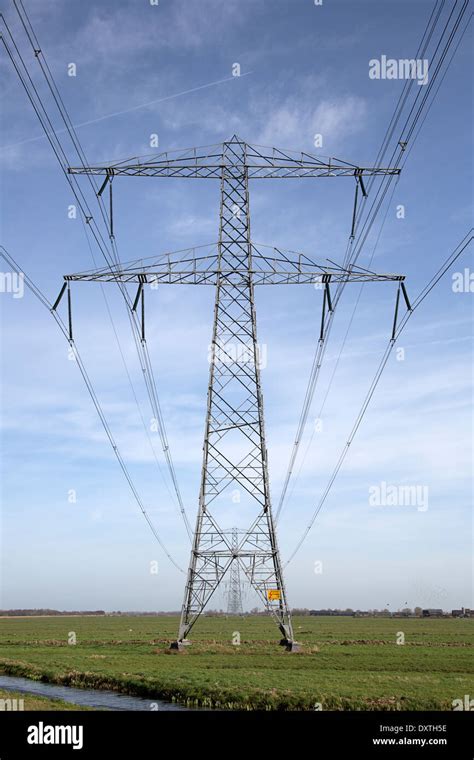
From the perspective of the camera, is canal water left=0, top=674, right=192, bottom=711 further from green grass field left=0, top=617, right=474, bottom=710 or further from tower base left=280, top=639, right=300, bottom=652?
tower base left=280, top=639, right=300, bottom=652

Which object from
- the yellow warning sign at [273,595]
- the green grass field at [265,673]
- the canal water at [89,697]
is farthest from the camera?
the yellow warning sign at [273,595]

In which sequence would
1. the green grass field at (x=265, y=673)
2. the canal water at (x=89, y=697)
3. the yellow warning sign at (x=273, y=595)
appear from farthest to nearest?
the yellow warning sign at (x=273, y=595) < the canal water at (x=89, y=697) < the green grass field at (x=265, y=673)

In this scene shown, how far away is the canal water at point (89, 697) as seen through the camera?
32.7 metres

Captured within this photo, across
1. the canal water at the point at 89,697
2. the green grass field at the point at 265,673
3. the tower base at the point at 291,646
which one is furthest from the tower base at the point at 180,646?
the canal water at the point at 89,697

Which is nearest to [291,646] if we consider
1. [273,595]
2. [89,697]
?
[273,595]

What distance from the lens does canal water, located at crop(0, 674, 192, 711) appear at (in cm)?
3272

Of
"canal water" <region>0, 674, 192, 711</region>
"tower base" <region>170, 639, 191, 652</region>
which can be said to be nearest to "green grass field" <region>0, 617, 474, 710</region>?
"tower base" <region>170, 639, 191, 652</region>

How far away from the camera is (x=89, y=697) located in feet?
118

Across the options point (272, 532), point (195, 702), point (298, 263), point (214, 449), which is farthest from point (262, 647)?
point (298, 263)

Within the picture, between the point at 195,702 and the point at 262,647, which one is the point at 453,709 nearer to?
the point at 195,702

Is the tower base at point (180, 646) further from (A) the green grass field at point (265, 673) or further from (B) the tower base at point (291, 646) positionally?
(B) the tower base at point (291, 646)

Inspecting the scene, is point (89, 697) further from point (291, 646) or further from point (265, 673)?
point (291, 646)
